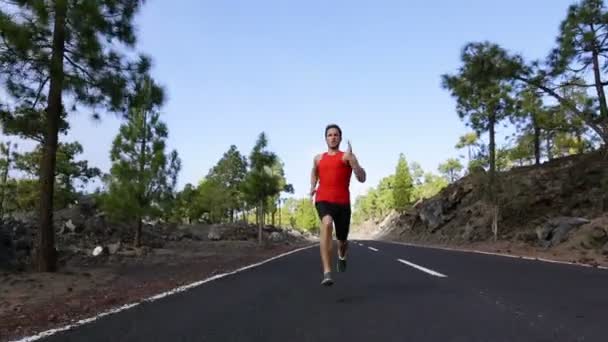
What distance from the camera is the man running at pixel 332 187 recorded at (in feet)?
18.6

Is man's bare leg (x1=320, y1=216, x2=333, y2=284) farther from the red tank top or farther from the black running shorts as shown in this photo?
the red tank top

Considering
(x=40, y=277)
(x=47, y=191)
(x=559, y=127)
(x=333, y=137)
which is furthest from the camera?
(x=559, y=127)

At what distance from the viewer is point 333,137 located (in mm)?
5809

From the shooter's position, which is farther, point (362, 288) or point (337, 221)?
point (362, 288)

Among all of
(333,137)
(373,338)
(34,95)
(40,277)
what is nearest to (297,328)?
(373,338)

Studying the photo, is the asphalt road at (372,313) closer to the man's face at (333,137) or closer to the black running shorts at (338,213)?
the black running shorts at (338,213)

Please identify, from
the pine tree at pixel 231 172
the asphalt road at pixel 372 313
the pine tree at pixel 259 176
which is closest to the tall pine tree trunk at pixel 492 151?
the pine tree at pixel 259 176

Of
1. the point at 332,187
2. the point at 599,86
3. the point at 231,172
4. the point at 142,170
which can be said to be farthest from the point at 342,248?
the point at 231,172

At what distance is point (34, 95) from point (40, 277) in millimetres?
4107

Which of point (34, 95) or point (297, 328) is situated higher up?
point (34, 95)

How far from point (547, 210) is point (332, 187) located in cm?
2496

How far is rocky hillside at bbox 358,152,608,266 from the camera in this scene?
16.9 m

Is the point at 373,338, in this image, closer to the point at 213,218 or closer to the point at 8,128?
the point at 8,128

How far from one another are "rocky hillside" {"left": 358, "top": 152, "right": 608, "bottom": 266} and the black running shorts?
10762 mm
